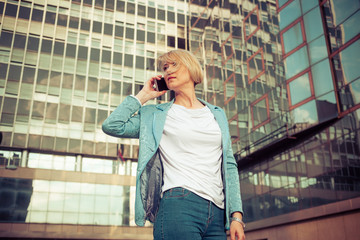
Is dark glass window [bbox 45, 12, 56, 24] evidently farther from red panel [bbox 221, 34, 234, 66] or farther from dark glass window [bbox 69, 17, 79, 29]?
red panel [bbox 221, 34, 234, 66]

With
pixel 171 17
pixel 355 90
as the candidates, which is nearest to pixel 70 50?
pixel 171 17

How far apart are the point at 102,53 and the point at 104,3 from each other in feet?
15.9

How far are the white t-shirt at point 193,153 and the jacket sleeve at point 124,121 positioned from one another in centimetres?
19

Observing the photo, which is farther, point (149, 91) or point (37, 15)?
point (37, 15)

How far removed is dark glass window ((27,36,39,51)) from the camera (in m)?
31.0

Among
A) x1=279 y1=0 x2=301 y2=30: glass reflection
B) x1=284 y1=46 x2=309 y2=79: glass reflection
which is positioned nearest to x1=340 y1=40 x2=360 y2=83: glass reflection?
x1=284 y1=46 x2=309 y2=79: glass reflection

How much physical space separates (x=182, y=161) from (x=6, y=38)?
31764mm

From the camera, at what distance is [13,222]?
26609 millimetres

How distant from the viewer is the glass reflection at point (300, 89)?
17.7m

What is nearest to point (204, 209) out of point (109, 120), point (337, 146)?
point (109, 120)

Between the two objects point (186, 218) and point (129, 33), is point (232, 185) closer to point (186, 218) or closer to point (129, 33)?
point (186, 218)

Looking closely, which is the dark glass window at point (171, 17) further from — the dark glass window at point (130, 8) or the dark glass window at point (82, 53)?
the dark glass window at point (82, 53)

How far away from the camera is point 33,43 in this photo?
31.1 metres

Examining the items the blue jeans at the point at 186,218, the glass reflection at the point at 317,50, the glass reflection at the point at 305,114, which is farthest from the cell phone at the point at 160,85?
the glass reflection at the point at 317,50
